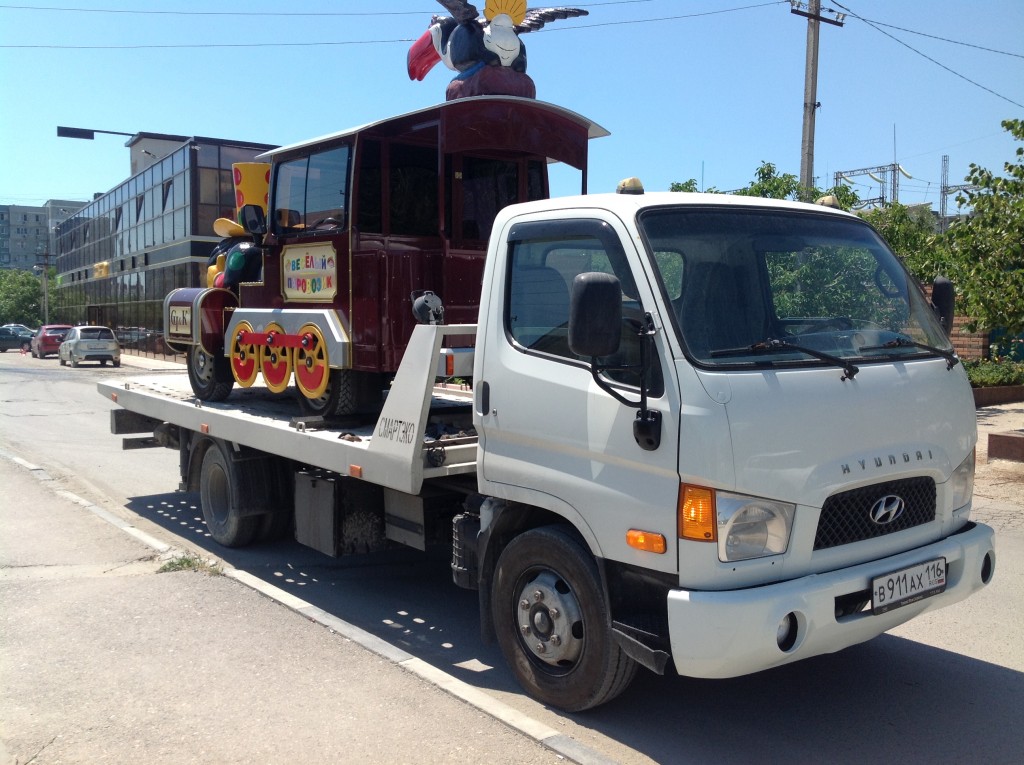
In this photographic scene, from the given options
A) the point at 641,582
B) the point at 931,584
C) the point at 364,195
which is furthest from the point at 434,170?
the point at 931,584

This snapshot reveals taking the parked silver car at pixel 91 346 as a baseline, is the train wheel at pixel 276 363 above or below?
above

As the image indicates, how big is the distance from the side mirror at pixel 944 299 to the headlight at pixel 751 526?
195 centimetres

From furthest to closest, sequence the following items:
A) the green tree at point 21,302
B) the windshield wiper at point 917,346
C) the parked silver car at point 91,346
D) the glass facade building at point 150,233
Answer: the green tree at point 21,302 → the glass facade building at point 150,233 → the parked silver car at point 91,346 → the windshield wiper at point 917,346

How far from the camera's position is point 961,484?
4.24 meters

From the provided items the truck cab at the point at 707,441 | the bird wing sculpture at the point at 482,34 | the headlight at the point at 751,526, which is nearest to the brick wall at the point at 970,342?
the bird wing sculpture at the point at 482,34

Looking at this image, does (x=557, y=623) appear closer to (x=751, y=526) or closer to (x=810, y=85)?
(x=751, y=526)

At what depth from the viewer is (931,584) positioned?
3.93 m

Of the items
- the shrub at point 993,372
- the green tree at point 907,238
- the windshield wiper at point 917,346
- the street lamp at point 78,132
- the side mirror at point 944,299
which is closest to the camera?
the windshield wiper at point 917,346

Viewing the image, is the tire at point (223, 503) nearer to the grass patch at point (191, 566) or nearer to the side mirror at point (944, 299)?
the grass patch at point (191, 566)

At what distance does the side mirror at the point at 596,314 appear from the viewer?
3508 millimetres

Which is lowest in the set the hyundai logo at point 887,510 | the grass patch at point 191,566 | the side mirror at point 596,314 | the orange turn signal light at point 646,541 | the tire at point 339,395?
the grass patch at point 191,566

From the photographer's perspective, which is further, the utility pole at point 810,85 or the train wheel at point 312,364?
the utility pole at point 810,85

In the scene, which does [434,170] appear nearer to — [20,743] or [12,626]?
[12,626]

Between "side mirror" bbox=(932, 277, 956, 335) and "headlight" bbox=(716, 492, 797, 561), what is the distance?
1954 millimetres
